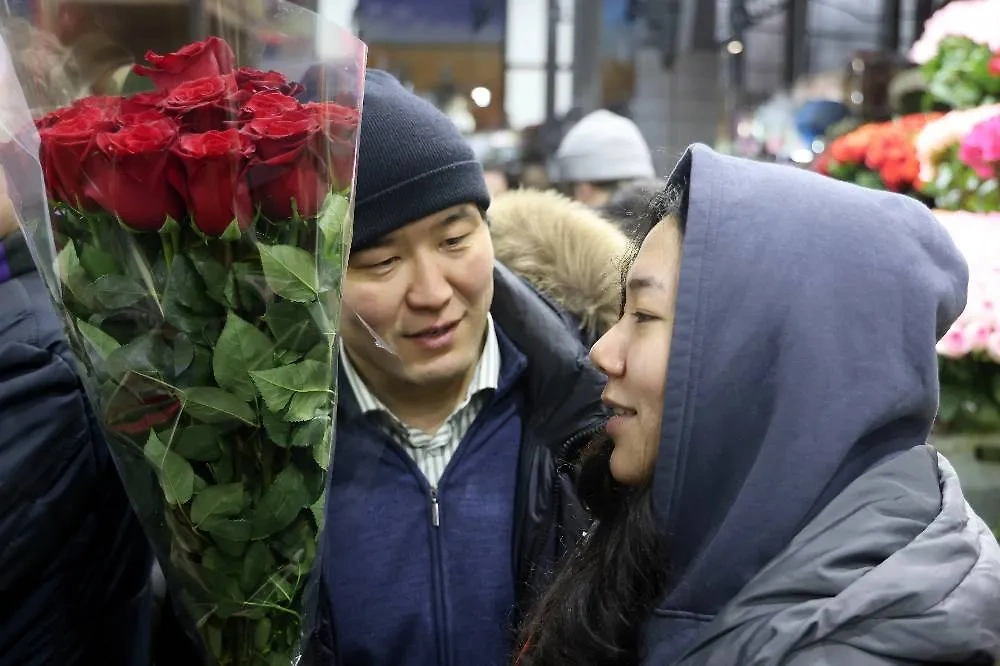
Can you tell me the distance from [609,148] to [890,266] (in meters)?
3.53

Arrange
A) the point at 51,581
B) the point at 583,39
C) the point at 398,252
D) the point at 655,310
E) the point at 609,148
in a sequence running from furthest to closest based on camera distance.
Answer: the point at 583,39 < the point at 609,148 < the point at 398,252 < the point at 51,581 < the point at 655,310

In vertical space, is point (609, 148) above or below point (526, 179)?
above

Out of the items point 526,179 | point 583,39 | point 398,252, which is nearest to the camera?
point 398,252

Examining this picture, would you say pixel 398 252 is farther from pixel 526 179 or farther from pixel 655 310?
pixel 526 179

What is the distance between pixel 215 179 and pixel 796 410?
58cm

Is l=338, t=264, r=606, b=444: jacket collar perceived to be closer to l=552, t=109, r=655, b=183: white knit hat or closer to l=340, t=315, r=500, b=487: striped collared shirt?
l=340, t=315, r=500, b=487: striped collared shirt

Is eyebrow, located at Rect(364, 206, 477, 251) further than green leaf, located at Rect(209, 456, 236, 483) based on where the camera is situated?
Yes

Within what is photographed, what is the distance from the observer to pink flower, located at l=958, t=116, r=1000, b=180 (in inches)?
90.7

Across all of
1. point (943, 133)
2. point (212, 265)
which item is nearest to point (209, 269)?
point (212, 265)

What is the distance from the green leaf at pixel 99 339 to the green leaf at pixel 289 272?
17 cm

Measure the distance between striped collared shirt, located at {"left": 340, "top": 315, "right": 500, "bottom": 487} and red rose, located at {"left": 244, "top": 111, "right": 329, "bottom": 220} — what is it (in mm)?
609

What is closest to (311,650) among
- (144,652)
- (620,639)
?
(144,652)

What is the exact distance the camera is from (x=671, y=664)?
1046 mm

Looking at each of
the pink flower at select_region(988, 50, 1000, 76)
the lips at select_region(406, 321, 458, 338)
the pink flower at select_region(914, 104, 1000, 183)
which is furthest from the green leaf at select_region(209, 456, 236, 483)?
the pink flower at select_region(988, 50, 1000, 76)
